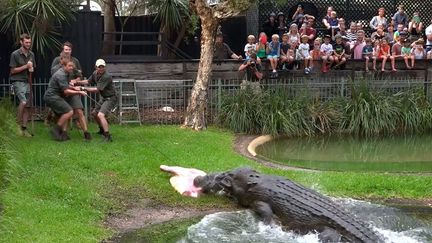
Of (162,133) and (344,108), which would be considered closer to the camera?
(162,133)

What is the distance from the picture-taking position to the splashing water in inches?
311

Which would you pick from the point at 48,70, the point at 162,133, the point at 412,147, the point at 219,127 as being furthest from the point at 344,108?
the point at 48,70

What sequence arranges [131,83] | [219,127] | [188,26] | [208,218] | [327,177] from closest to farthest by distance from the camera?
[208,218] < [327,177] < [219,127] < [131,83] < [188,26]

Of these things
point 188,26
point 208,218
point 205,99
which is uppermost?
point 188,26

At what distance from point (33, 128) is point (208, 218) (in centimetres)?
549

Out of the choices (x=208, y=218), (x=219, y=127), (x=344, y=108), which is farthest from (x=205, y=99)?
(x=208, y=218)

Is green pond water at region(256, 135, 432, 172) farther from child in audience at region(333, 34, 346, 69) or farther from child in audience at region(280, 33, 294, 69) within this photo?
child in audience at region(333, 34, 346, 69)

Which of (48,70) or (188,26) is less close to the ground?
(188,26)

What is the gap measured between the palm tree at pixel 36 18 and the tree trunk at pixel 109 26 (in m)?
2.50

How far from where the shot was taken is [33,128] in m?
12.9

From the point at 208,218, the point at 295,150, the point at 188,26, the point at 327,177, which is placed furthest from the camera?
the point at 188,26

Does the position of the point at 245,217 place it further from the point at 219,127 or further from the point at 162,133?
the point at 219,127

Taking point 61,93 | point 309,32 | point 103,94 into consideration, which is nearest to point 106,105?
point 103,94

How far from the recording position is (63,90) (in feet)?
38.6
